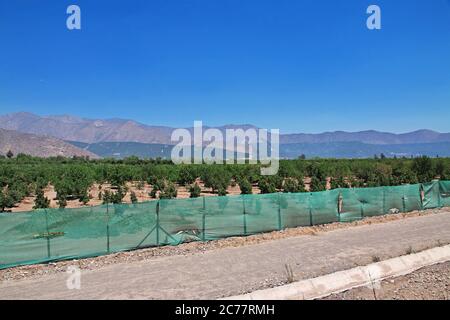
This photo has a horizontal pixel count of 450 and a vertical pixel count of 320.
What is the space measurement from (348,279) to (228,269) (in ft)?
9.04

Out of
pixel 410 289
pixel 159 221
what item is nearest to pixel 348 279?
pixel 410 289

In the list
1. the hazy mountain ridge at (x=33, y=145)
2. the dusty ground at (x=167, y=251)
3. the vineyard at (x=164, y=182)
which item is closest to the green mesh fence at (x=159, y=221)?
the dusty ground at (x=167, y=251)

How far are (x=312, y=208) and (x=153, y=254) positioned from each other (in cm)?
717

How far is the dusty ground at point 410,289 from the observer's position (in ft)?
26.7

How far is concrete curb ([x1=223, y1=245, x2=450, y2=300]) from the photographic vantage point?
322 inches

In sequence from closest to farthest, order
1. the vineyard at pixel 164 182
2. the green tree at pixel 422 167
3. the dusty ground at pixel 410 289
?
the dusty ground at pixel 410 289 → the vineyard at pixel 164 182 → the green tree at pixel 422 167

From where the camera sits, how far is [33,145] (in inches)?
7219

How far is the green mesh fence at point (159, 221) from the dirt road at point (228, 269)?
1.27m

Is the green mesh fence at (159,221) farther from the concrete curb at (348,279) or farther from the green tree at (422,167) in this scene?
the green tree at (422,167)

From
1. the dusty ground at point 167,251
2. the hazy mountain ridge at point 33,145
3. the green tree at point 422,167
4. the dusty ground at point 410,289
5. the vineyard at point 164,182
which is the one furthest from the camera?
the hazy mountain ridge at point 33,145

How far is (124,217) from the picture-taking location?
12.4 meters

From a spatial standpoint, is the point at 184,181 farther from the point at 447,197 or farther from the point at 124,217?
the point at 124,217

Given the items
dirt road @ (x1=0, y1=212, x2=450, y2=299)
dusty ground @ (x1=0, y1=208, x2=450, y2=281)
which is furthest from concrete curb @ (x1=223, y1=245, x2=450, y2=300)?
dusty ground @ (x1=0, y1=208, x2=450, y2=281)

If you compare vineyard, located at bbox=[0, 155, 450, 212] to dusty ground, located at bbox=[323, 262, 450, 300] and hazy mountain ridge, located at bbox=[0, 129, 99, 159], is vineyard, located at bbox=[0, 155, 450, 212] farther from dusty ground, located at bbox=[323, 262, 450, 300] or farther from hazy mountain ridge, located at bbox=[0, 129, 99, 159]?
hazy mountain ridge, located at bbox=[0, 129, 99, 159]
